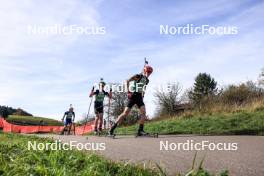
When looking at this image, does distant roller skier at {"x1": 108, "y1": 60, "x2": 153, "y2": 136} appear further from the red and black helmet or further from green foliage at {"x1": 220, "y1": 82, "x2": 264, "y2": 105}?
green foliage at {"x1": 220, "y1": 82, "x2": 264, "y2": 105}

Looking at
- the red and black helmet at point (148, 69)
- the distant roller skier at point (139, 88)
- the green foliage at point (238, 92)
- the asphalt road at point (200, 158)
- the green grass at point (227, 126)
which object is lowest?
the asphalt road at point (200, 158)

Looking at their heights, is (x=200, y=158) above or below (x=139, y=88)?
below

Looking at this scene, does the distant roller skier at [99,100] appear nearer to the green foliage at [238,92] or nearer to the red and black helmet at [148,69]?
the red and black helmet at [148,69]

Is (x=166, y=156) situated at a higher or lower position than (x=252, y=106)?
lower

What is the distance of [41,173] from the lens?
562cm

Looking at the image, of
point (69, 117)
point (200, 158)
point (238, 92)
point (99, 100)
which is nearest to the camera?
point (200, 158)

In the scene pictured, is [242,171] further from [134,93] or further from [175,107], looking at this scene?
[175,107]

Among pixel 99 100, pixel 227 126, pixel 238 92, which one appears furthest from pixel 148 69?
pixel 238 92

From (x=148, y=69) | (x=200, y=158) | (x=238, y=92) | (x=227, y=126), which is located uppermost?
(x=238, y=92)

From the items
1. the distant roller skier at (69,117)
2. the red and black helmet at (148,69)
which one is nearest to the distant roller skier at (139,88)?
the red and black helmet at (148,69)

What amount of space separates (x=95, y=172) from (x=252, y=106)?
17.7 meters

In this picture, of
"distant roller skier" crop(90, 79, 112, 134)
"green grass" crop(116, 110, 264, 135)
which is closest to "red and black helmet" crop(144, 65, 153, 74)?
"green grass" crop(116, 110, 264, 135)

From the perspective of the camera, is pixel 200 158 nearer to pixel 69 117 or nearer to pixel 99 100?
pixel 99 100

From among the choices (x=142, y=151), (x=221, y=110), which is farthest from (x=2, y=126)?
(x=142, y=151)
